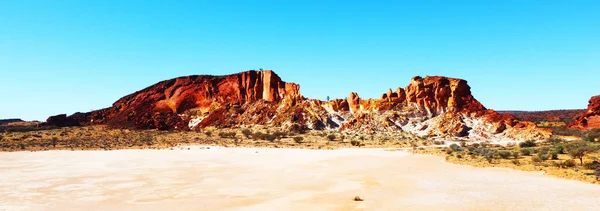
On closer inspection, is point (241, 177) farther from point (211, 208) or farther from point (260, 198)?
point (211, 208)

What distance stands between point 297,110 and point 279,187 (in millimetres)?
39139

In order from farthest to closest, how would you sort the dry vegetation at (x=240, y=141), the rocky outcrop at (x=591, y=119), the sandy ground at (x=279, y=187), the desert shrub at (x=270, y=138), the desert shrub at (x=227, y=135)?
the rocky outcrop at (x=591, y=119), the desert shrub at (x=227, y=135), the desert shrub at (x=270, y=138), the dry vegetation at (x=240, y=141), the sandy ground at (x=279, y=187)

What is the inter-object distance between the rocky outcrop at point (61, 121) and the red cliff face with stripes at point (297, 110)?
89 centimetres

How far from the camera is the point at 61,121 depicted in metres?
63.4

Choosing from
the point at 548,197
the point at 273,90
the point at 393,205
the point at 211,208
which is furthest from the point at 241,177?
the point at 273,90

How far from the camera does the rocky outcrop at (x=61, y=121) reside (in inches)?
2469

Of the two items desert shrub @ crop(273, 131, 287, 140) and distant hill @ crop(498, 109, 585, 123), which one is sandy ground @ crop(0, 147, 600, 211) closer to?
desert shrub @ crop(273, 131, 287, 140)

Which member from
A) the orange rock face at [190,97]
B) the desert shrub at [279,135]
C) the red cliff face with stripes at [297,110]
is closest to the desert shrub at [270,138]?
the desert shrub at [279,135]

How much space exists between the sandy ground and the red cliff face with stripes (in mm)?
23839

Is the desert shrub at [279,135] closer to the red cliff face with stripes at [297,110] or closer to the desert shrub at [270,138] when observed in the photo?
the desert shrub at [270,138]

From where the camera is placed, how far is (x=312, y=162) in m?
23.1

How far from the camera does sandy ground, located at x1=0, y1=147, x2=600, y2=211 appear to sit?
454 inches

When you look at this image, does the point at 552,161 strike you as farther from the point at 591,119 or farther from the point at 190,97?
the point at 190,97

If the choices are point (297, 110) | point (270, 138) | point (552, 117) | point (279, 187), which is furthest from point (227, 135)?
point (552, 117)
